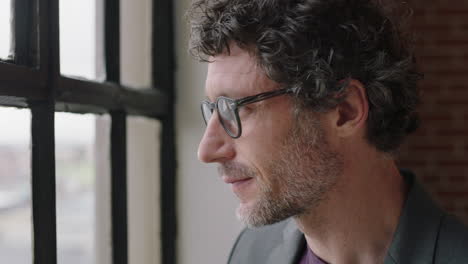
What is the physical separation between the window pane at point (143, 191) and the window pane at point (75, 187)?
296 millimetres

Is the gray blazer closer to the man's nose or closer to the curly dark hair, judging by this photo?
the curly dark hair

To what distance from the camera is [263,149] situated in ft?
4.79

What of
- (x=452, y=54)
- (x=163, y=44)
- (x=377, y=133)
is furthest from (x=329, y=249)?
(x=452, y=54)

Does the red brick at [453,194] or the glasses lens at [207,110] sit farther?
the red brick at [453,194]

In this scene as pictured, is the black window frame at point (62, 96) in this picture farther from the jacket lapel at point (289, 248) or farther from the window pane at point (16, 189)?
the jacket lapel at point (289, 248)

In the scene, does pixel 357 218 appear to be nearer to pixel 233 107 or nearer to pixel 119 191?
pixel 233 107

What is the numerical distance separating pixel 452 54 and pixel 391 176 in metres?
2.42

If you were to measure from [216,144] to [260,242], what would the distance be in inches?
17.6

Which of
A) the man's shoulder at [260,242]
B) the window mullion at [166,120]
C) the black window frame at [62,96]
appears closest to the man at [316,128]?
the man's shoulder at [260,242]

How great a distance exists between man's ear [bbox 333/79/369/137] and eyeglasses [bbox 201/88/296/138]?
0.14 metres

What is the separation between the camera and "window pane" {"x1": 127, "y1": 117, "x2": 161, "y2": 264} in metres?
2.12

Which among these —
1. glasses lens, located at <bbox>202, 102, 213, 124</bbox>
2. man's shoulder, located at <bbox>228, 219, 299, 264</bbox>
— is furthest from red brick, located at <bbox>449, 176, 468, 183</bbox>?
glasses lens, located at <bbox>202, 102, 213, 124</bbox>

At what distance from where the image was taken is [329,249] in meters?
1.54

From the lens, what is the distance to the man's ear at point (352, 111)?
5.00ft
